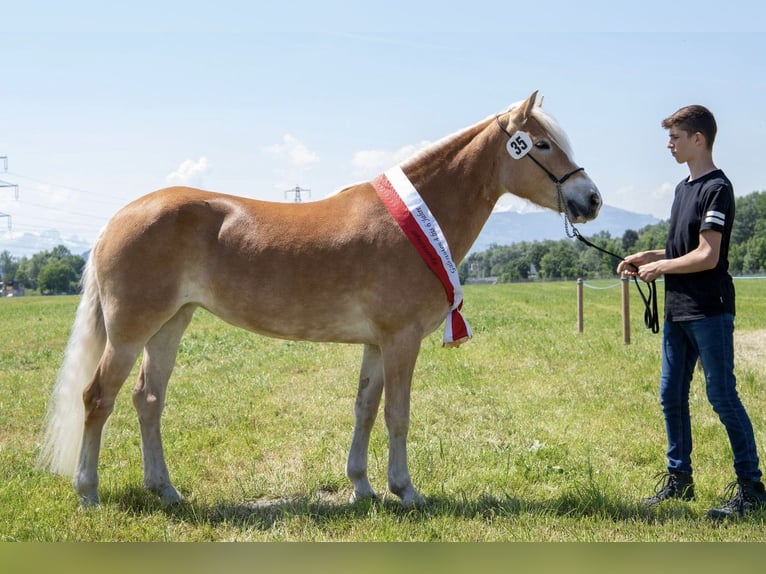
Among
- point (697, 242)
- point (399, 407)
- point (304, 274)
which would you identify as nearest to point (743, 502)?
point (697, 242)

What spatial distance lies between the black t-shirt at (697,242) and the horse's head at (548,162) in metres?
0.64

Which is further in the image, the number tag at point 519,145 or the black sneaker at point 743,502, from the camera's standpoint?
the number tag at point 519,145

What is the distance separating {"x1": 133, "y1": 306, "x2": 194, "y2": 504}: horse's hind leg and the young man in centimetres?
378

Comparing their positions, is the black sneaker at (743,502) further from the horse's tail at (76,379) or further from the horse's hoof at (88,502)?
the horse's tail at (76,379)

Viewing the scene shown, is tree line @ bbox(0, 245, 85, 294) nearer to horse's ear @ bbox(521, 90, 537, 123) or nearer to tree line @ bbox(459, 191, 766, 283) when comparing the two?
tree line @ bbox(459, 191, 766, 283)

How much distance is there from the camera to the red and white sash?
500 cm

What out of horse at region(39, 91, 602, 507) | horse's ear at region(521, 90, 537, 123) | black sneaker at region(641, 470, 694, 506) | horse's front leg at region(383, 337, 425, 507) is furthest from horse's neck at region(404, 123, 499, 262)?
black sneaker at region(641, 470, 694, 506)

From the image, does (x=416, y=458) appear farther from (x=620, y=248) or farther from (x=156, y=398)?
(x=620, y=248)

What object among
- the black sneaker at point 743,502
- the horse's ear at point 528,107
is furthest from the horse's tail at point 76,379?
the black sneaker at point 743,502

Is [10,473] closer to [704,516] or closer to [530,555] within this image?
[530,555]

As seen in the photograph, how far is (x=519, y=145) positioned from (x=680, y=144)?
1180mm

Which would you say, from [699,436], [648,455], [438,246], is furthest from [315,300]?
[699,436]

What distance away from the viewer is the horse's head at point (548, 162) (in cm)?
516

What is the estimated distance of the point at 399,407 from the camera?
16.4 ft
